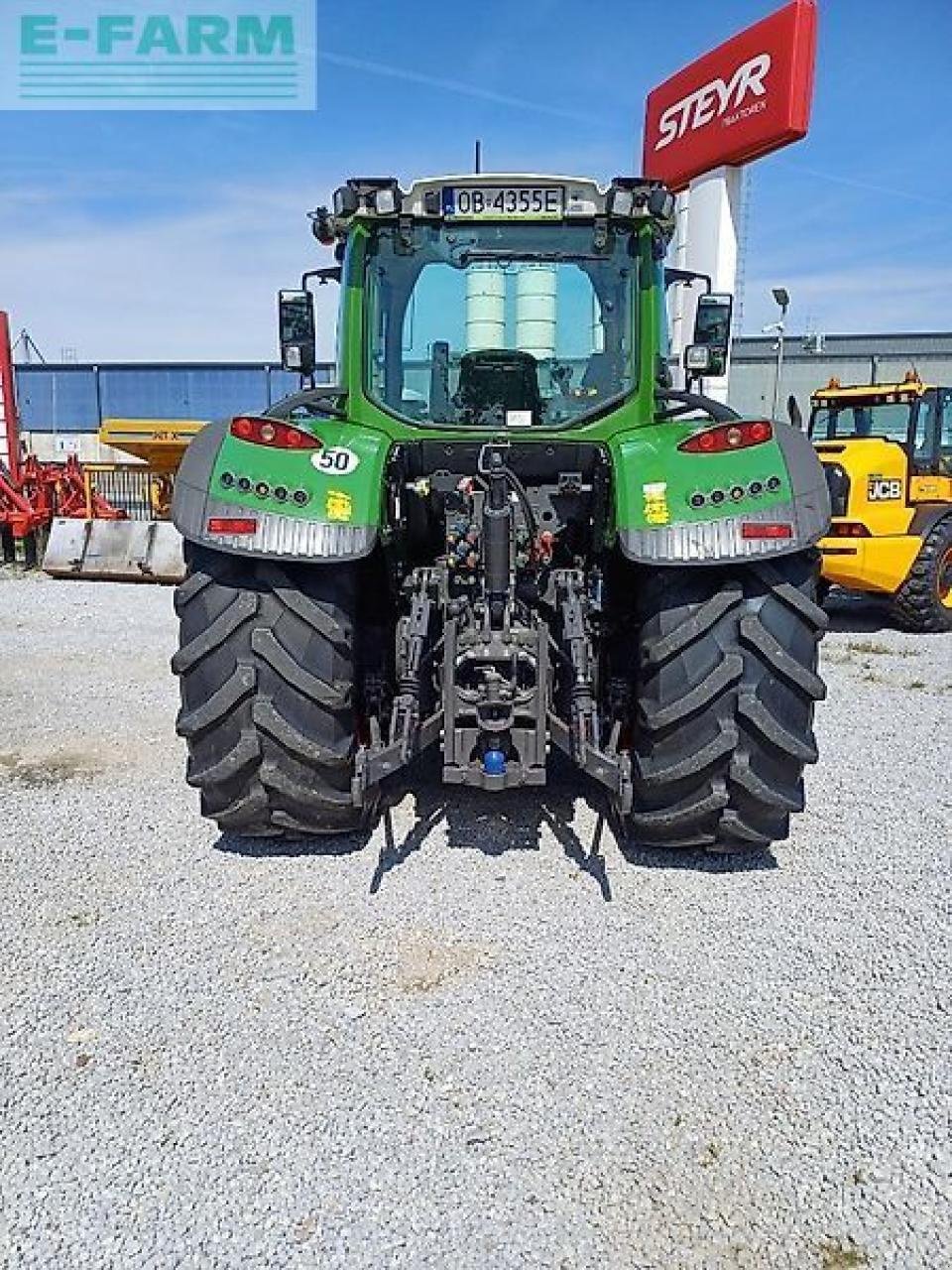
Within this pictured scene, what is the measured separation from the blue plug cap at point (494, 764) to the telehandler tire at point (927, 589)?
6419 mm

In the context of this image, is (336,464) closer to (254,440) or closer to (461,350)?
(254,440)

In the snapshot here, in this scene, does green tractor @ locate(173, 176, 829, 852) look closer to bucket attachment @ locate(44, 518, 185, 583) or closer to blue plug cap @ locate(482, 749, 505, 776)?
blue plug cap @ locate(482, 749, 505, 776)

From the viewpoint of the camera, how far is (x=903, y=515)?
8.42 meters

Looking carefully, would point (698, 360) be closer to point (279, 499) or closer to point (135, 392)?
point (279, 499)

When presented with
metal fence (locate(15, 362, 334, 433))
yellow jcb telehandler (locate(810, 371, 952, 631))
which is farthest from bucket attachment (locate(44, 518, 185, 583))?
metal fence (locate(15, 362, 334, 433))

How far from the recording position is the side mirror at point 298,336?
15.1 ft

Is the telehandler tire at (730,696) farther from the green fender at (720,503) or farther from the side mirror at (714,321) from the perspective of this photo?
the side mirror at (714,321)

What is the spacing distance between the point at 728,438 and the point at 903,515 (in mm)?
5957

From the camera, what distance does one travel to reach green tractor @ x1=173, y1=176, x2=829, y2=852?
10.3 ft

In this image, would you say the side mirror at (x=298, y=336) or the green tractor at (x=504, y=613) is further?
the side mirror at (x=298, y=336)

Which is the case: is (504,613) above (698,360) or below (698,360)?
below

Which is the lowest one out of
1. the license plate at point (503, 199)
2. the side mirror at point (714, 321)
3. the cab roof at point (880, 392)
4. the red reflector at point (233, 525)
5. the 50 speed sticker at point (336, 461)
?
the red reflector at point (233, 525)

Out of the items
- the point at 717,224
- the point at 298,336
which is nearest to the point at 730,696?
the point at 298,336

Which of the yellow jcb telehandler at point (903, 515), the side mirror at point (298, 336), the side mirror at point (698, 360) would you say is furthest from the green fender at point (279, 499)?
the yellow jcb telehandler at point (903, 515)
